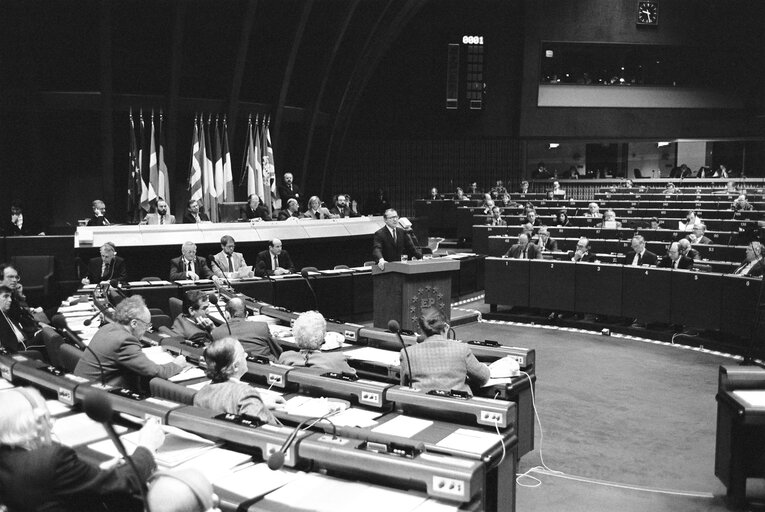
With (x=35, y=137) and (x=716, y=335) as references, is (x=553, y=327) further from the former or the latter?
(x=35, y=137)

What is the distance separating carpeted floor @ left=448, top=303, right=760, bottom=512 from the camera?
4566mm

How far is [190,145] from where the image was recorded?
51.3 feet

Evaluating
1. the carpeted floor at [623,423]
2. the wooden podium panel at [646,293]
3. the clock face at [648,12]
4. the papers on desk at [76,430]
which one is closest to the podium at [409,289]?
the carpeted floor at [623,423]

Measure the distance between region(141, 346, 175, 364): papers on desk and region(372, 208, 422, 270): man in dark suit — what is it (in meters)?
4.00

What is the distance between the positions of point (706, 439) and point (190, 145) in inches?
497

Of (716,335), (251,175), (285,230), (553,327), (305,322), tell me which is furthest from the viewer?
(251,175)

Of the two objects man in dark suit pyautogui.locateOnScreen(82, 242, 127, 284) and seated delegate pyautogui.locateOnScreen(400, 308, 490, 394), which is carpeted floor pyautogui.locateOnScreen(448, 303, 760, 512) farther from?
man in dark suit pyautogui.locateOnScreen(82, 242, 127, 284)

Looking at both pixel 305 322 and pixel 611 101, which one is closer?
pixel 305 322

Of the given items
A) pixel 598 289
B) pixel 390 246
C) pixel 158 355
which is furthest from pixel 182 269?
pixel 598 289

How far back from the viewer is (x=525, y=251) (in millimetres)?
11180

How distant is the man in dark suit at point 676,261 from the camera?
9.52 metres

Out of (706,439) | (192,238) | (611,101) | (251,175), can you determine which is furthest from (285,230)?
(611,101)

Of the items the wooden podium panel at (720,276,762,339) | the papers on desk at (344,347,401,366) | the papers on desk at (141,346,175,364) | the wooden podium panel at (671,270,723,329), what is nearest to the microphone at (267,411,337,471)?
the papers on desk at (344,347,401,366)

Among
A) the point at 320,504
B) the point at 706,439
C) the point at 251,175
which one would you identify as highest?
the point at 251,175
